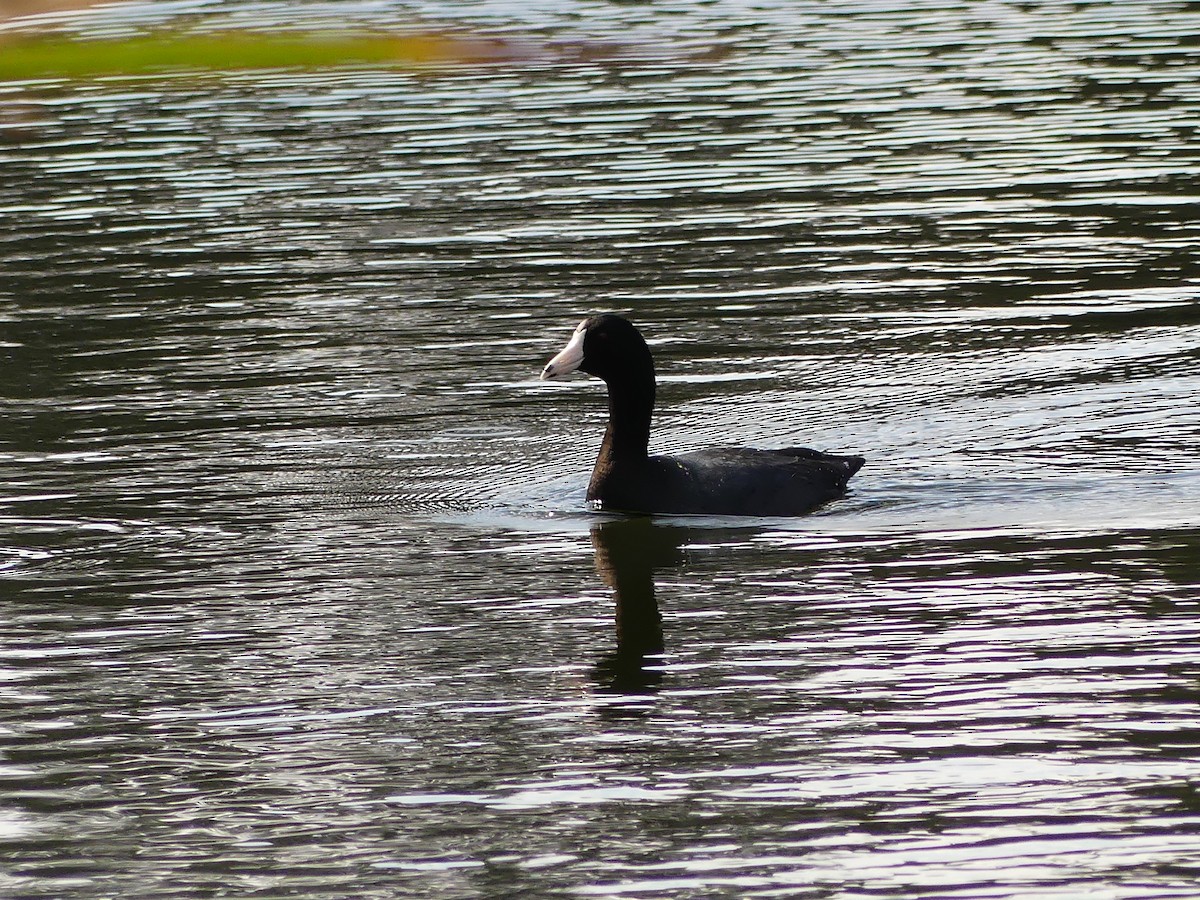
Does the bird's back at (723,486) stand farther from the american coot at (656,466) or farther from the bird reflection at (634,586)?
the bird reflection at (634,586)

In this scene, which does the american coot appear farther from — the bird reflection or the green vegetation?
the green vegetation

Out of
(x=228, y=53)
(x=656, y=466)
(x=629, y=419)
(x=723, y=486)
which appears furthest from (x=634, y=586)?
(x=228, y=53)

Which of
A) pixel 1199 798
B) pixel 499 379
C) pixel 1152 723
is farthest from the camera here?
pixel 499 379

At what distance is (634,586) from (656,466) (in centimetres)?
159

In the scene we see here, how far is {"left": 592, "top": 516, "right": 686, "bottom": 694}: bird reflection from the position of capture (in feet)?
30.6

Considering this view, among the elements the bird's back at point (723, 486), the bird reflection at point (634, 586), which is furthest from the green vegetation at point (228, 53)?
the bird reflection at point (634, 586)

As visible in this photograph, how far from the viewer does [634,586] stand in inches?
427

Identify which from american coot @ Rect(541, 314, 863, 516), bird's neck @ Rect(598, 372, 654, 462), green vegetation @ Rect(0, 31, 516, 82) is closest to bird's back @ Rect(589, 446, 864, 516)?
american coot @ Rect(541, 314, 863, 516)

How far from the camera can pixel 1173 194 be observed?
68.0ft

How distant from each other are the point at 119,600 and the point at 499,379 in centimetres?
539

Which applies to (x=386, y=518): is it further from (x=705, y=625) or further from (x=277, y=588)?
(x=705, y=625)

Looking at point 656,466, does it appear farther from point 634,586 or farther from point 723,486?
point 634,586

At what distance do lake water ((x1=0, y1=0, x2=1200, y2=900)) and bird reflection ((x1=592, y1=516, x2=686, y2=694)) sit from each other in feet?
0.10

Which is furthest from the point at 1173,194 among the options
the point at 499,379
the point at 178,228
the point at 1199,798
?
the point at 1199,798
